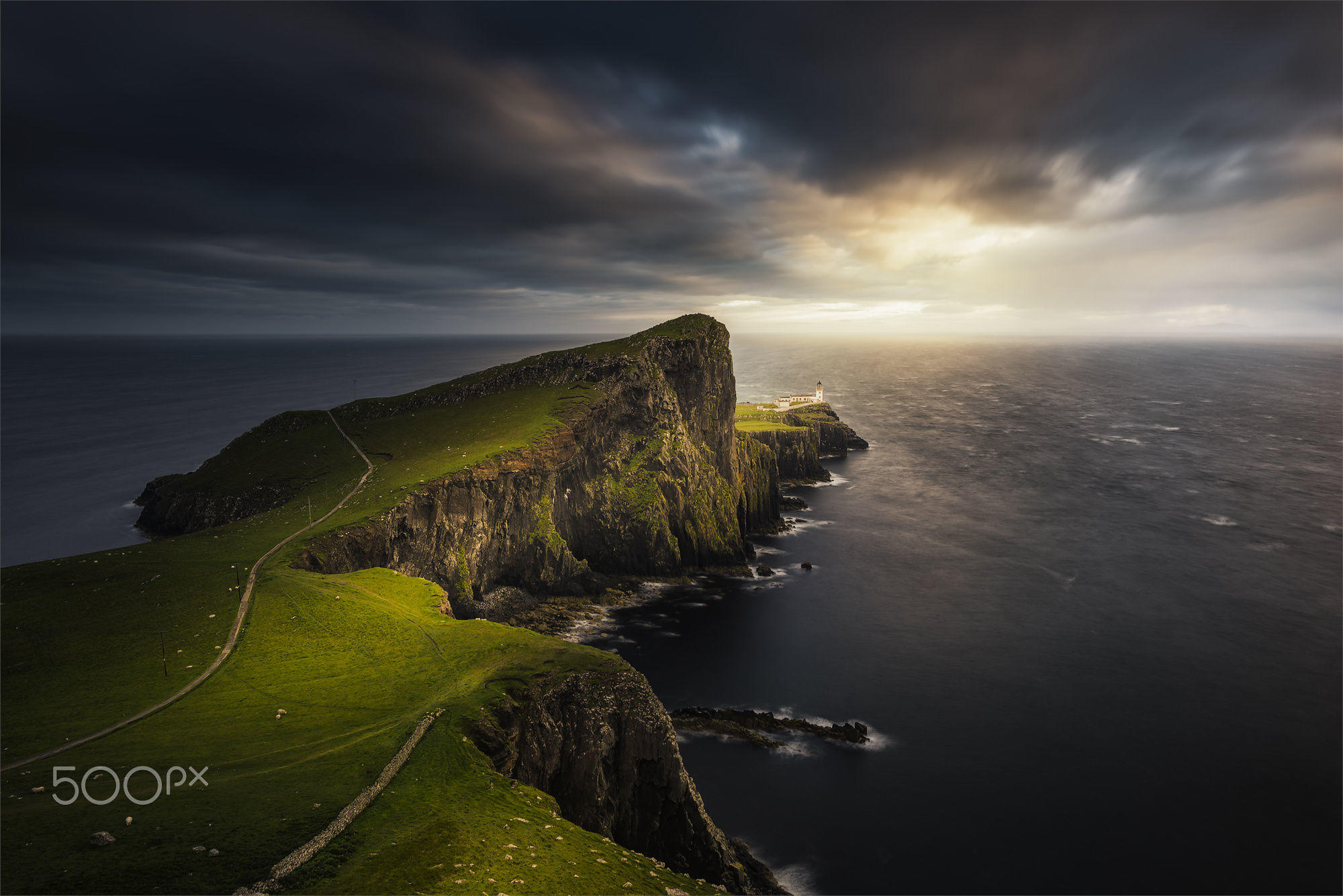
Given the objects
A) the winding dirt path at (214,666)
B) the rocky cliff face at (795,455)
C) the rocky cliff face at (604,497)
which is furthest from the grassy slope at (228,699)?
the rocky cliff face at (795,455)

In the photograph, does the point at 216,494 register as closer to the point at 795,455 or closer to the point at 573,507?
the point at 573,507

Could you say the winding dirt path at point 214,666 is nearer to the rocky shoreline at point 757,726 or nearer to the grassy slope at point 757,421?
the rocky shoreline at point 757,726

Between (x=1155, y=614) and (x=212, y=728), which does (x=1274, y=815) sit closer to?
(x=1155, y=614)

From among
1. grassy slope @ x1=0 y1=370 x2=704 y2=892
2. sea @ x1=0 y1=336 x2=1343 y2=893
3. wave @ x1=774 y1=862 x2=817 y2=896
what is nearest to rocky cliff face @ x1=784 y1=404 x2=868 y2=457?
sea @ x1=0 y1=336 x2=1343 y2=893

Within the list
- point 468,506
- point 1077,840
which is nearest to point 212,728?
point 468,506

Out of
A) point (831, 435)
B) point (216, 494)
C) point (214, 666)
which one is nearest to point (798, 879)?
point (214, 666)

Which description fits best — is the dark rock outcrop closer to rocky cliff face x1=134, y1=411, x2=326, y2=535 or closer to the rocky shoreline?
the rocky shoreline

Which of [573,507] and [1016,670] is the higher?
[573,507]
